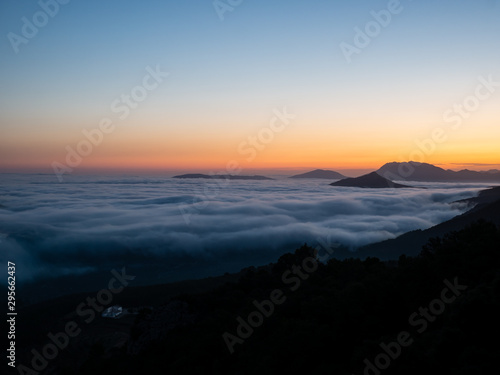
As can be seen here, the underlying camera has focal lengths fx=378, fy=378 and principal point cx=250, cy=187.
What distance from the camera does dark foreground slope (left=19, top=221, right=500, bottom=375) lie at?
266 inches

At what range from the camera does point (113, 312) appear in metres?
28.1

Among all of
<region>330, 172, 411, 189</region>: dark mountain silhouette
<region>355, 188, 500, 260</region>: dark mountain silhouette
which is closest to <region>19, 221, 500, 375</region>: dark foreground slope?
<region>355, 188, 500, 260</region>: dark mountain silhouette

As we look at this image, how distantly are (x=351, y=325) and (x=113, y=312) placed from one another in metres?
23.5

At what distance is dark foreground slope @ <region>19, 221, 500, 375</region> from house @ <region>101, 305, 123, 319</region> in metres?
12.7

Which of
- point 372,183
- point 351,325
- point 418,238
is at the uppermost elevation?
point 372,183

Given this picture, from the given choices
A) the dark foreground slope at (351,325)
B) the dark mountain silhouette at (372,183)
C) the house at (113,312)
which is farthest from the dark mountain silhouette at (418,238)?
the dark mountain silhouette at (372,183)

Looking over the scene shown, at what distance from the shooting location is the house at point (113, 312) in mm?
27248

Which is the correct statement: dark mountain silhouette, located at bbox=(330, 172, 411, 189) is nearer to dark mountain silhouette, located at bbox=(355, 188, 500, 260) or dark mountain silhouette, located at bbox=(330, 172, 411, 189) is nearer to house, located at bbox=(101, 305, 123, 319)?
dark mountain silhouette, located at bbox=(355, 188, 500, 260)

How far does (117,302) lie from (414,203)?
104 metres

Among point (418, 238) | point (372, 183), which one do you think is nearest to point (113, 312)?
point (418, 238)

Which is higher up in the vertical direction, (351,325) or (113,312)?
(351,325)

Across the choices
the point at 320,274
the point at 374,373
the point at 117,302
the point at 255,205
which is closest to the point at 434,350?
the point at 374,373

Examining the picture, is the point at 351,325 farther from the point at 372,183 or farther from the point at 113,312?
the point at 372,183

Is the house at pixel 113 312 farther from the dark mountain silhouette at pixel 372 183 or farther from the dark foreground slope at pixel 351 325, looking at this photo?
the dark mountain silhouette at pixel 372 183
